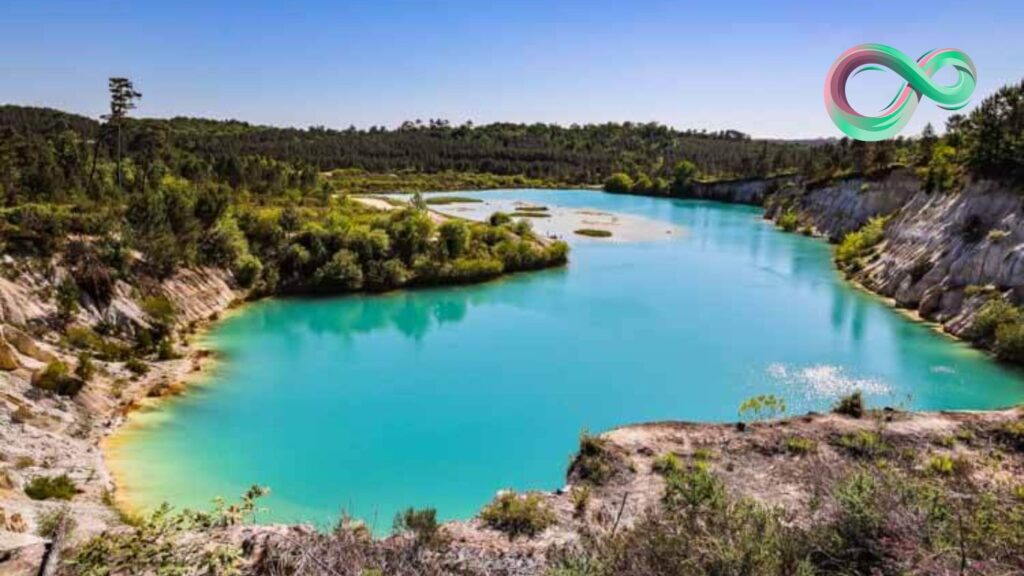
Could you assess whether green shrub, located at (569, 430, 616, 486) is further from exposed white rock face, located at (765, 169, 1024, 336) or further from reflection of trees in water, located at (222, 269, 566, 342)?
exposed white rock face, located at (765, 169, 1024, 336)

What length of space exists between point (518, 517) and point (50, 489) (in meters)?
11.8

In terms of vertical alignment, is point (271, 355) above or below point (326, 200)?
below

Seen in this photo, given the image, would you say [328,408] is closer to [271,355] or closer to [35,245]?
[271,355]

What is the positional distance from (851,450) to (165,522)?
59.2ft

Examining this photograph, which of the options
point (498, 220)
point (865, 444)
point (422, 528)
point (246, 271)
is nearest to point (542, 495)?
point (422, 528)

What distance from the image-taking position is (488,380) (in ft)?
→ 101

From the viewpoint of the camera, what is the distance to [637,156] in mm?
180000

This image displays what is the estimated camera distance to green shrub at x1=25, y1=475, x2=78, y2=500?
16.9 meters

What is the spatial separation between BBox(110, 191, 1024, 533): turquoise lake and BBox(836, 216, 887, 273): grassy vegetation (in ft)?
14.6

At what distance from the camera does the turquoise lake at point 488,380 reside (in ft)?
71.1

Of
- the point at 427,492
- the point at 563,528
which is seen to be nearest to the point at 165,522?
the point at 563,528

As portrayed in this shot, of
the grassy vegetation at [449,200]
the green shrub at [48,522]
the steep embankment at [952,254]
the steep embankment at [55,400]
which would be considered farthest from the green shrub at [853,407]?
the grassy vegetation at [449,200]

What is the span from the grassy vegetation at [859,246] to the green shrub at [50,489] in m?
53.1

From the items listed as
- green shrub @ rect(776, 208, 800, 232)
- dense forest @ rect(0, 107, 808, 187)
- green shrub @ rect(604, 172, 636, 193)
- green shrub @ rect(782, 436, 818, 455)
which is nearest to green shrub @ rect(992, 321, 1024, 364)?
green shrub @ rect(782, 436, 818, 455)
